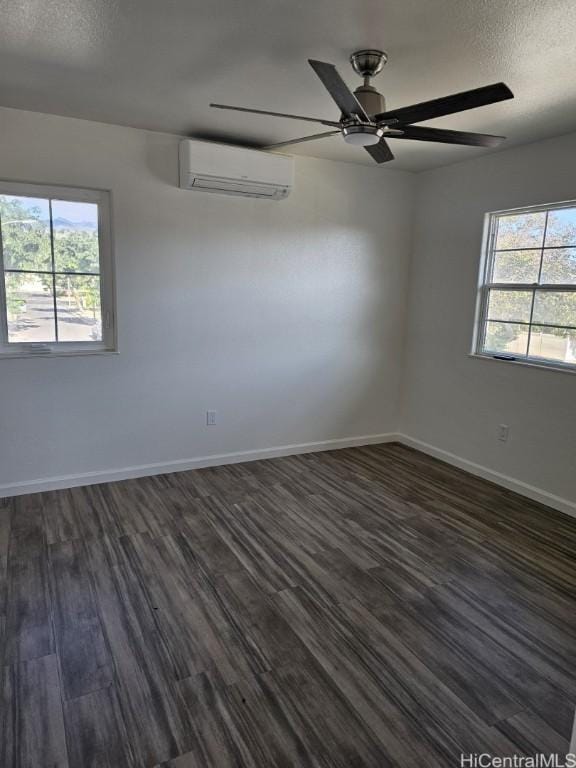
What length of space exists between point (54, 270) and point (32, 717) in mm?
2693

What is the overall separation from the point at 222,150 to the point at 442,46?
175 centimetres

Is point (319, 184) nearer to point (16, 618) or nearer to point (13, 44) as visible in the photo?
point (13, 44)

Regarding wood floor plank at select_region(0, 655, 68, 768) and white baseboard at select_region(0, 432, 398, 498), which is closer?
wood floor plank at select_region(0, 655, 68, 768)

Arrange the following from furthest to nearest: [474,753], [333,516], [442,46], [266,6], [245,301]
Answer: [245,301] < [333,516] < [442,46] < [266,6] < [474,753]

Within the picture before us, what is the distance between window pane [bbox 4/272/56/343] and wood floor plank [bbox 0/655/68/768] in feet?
7.24

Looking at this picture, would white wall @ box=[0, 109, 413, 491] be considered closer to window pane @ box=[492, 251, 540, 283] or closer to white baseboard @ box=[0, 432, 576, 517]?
white baseboard @ box=[0, 432, 576, 517]

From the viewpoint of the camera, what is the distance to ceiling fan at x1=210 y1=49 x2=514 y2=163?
198cm

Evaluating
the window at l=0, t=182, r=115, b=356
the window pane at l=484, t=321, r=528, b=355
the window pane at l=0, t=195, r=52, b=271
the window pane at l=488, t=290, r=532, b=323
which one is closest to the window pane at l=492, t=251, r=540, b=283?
the window pane at l=488, t=290, r=532, b=323

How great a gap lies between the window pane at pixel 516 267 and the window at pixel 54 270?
3003mm

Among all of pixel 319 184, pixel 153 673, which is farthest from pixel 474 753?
pixel 319 184

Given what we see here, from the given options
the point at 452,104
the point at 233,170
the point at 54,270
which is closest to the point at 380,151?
the point at 452,104

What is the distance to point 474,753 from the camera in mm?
1646

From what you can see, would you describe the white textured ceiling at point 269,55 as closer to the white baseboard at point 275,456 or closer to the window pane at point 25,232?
the window pane at point 25,232

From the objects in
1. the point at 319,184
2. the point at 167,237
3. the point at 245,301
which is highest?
the point at 319,184
